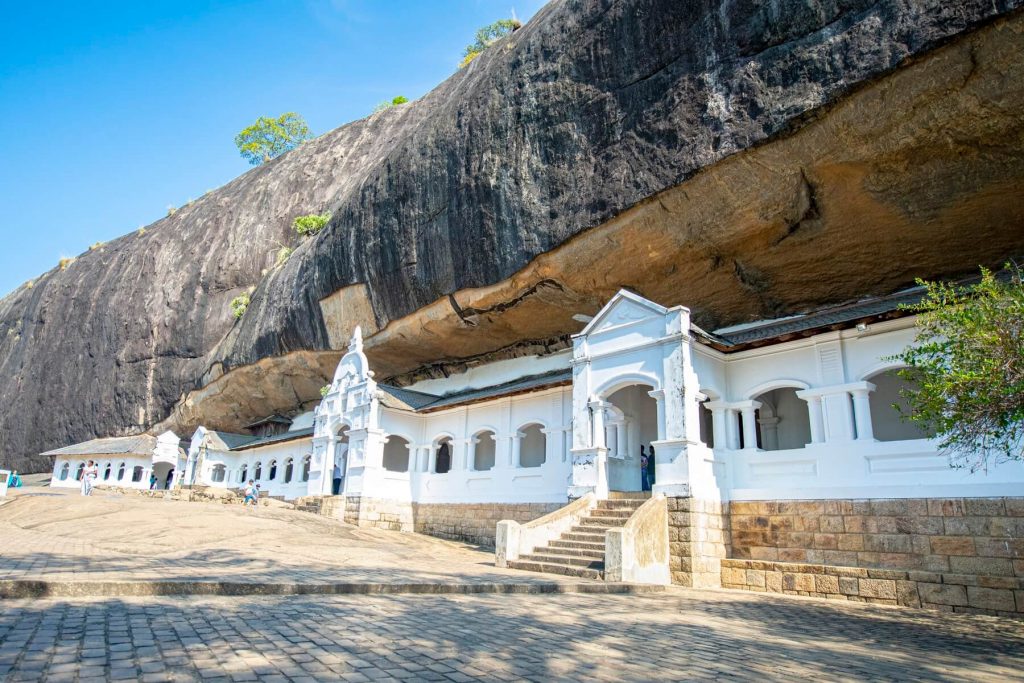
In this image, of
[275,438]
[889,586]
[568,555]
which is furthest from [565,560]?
[275,438]

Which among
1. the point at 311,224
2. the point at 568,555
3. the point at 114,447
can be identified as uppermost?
the point at 311,224

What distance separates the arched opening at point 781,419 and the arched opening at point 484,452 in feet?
31.0

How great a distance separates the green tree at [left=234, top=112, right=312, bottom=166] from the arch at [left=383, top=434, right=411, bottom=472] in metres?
37.4

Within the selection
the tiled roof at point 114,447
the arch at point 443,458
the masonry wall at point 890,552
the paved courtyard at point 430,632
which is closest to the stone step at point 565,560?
the paved courtyard at point 430,632

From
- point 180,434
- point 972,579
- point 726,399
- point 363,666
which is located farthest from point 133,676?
point 180,434

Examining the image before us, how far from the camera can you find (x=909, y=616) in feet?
31.4

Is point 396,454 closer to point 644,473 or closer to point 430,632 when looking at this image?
point 644,473

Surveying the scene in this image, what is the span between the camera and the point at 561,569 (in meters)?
12.0

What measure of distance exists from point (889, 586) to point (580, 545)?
540 cm

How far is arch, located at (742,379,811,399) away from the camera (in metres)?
13.8

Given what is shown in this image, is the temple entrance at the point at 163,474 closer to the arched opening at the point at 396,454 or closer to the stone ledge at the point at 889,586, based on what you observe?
the arched opening at the point at 396,454

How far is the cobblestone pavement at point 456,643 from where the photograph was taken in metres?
4.33

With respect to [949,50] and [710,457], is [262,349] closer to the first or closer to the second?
[710,457]

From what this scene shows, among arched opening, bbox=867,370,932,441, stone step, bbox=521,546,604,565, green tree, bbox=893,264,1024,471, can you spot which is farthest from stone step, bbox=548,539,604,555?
arched opening, bbox=867,370,932,441
